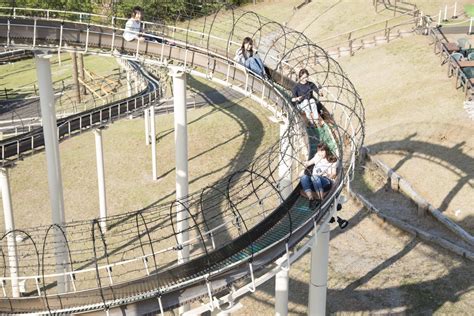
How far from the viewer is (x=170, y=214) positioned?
43.7ft

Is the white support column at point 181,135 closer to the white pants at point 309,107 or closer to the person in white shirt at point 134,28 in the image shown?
the person in white shirt at point 134,28

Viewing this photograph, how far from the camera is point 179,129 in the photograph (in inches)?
944

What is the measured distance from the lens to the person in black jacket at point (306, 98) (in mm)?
20422

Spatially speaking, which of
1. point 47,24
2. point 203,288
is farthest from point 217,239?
point 203,288

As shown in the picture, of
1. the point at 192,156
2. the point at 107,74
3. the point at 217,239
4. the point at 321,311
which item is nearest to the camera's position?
the point at 321,311

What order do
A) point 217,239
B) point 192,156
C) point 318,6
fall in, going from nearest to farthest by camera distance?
Answer: point 217,239 < point 192,156 < point 318,6

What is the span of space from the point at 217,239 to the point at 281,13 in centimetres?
3863

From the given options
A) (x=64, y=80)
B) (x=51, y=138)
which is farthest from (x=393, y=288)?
(x=64, y=80)

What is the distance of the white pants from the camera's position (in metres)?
20.4

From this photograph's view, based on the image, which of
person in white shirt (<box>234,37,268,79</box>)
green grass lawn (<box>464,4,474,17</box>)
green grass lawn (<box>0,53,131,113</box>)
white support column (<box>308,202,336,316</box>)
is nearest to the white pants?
person in white shirt (<box>234,37,268,79</box>)

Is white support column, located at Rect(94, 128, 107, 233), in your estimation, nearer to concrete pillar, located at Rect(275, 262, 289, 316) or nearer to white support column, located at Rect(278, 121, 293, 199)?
white support column, located at Rect(278, 121, 293, 199)

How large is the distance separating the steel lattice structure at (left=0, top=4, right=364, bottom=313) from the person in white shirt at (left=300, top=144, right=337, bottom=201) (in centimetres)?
Answer: 25

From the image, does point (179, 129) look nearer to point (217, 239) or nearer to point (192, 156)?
point (217, 239)

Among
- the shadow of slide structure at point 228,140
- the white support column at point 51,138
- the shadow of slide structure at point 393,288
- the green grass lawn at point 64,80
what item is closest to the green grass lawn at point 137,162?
the shadow of slide structure at point 228,140
